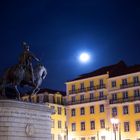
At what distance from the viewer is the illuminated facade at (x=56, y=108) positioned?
8288 cm

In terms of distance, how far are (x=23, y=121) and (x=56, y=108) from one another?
198 ft

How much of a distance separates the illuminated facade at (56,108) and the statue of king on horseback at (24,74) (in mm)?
55126

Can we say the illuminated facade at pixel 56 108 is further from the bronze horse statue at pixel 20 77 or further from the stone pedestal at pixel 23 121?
the stone pedestal at pixel 23 121

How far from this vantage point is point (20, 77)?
25641 mm

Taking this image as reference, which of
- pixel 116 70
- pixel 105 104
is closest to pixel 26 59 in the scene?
pixel 105 104

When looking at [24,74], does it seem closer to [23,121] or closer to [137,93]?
[23,121]

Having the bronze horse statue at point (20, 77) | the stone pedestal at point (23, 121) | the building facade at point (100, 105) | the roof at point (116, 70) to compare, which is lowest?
the stone pedestal at point (23, 121)

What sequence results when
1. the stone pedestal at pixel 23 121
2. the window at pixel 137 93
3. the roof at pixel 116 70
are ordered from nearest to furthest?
the stone pedestal at pixel 23 121 → the window at pixel 137 93 → the roof at pixel 116 70

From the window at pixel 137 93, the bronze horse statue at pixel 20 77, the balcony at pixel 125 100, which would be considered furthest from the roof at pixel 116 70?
the bronze horse statue at pixel 20 77

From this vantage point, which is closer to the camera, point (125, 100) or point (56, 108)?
point (125, 100)

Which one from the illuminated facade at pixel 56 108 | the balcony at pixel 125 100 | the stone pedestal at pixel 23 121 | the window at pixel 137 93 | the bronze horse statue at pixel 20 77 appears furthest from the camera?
the illuminated facade at pixel 56 108

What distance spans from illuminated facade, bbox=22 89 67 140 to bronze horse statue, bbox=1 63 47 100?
181 ft

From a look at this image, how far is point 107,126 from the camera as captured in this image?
75750 mm

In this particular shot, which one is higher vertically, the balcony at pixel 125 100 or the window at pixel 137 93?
the window at pixel 137 93
